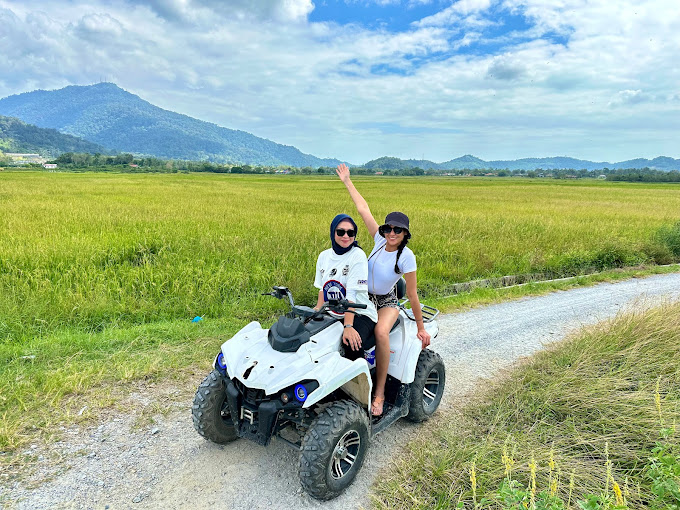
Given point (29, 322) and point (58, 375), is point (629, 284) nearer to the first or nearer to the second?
point (58, 375)

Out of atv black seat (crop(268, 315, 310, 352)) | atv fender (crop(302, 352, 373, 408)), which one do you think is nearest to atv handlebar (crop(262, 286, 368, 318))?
atv black seat (crop(268, 315, 310, 352))

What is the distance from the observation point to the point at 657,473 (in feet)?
8.20

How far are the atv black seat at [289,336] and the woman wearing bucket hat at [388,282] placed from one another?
0.69m

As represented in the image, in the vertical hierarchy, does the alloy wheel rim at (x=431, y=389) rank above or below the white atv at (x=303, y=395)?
below

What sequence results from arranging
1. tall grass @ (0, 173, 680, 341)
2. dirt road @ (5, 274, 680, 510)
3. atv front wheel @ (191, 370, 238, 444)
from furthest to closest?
tall grass @ (0, 173, 680, 341) → atv front wheel @ (191, 370, 238, 444) → dirt road @ (5, 274, 680, 510)

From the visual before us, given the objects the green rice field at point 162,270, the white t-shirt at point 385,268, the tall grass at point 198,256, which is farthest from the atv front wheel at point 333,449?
the tall grass at point 198,256

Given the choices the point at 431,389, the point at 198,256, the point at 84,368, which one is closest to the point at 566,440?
the point at 431,389

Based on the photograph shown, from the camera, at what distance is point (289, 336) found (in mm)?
2715

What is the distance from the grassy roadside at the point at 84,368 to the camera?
338 centimetres

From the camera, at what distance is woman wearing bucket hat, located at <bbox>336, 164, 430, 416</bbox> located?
317 centimetres

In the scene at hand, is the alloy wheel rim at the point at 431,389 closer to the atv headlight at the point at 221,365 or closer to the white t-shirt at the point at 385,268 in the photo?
the white t-shirt at the point at 385,268

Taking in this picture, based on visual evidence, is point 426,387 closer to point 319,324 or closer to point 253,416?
point 319,324

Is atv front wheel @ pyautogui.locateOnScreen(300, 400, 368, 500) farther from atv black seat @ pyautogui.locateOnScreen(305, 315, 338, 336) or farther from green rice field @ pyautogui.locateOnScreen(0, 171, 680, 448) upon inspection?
green rice field @ pyautogui.locateOnScreen(0, 171, 680, 448)

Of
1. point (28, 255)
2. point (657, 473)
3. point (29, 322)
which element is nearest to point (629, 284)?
point (657, 473)
